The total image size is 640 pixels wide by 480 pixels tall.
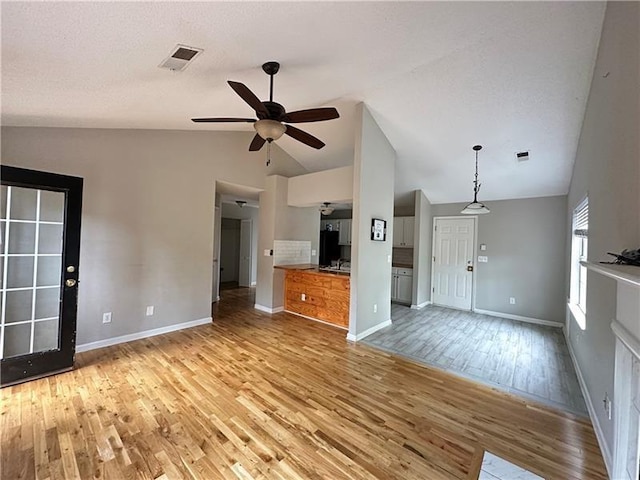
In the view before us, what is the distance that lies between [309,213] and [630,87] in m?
4.79

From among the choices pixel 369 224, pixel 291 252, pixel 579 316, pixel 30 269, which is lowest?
pixel 579 316

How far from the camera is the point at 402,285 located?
6.29 metres

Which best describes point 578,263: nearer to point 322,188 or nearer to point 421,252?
point 421,252

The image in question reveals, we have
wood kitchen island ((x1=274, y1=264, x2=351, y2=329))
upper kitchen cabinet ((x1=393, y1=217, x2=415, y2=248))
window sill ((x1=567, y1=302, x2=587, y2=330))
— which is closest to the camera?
window sill ((x1=567, y1=302, x2=587, y2=330))

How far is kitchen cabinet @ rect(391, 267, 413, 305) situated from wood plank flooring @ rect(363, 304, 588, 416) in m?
0.87

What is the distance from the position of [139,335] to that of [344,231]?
523cm

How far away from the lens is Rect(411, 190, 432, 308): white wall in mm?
5844

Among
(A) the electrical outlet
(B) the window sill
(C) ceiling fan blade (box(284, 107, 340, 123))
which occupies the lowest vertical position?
(A) the electrical outlet

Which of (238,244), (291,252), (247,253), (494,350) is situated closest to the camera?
(494,350)

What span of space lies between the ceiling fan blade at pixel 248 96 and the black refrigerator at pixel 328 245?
5230 millimetres

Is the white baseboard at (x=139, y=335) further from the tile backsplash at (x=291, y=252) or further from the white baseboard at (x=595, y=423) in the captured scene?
the white baseboard at (x=595, y=423)

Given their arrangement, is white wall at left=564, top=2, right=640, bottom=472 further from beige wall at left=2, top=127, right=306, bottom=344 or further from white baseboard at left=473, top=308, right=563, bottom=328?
Answer: beige wall at left=2, top=127, right=306, bottom=344

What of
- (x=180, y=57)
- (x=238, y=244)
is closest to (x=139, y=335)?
(x=180, y=57)

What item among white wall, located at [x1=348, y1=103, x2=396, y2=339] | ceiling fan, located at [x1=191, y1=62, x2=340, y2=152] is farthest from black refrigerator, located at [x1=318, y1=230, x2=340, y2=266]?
ceiling fan, located at [x1=191, y1=62, x2=340, y2=152]
